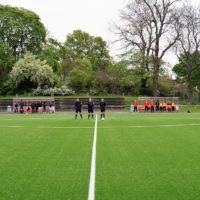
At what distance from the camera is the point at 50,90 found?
213 ft

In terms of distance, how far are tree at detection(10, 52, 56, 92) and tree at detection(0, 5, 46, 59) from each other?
24.1 ft

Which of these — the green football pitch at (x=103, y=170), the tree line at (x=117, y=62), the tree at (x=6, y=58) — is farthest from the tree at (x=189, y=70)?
the green football pitch at (x=103, y=170)

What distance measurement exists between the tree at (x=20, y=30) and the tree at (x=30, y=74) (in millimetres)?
7351

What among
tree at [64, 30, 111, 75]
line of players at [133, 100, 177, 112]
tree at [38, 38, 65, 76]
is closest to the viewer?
line of players at [133, 100, 177, 112]

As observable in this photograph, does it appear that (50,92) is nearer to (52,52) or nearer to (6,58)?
(6,58)

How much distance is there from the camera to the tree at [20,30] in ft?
237

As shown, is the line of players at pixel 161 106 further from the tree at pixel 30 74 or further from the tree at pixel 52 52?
the tree at pixel 52 52

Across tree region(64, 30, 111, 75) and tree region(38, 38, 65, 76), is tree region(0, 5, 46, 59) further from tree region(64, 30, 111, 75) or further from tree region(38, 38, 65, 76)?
tree region(64, 30, 111, 75)

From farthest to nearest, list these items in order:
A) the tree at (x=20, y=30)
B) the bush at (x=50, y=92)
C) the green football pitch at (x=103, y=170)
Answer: the tree at (x=20, y=30)
the bush at (x=50, y=92)
the green football pitch at (x=103, y=170)

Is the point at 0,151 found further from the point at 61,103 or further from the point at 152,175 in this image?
the point at 61,103

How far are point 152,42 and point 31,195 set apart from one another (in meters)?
59.9

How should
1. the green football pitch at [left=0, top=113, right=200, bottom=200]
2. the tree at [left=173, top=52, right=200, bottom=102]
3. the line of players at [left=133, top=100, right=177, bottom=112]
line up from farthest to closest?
the tree at [left=173, top=52, right=200, bottom=102] < the line of players at [left=133, top=100, right=177, bottom=112] < the green football pitch at [left=0, top=113, right=200, bottom=200]

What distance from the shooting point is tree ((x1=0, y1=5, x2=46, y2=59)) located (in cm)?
7219

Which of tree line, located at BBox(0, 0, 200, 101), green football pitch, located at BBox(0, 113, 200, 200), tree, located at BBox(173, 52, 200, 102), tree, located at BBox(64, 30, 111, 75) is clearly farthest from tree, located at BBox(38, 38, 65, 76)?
green football pitch, located at BBox(0, 113, 200, 200)
